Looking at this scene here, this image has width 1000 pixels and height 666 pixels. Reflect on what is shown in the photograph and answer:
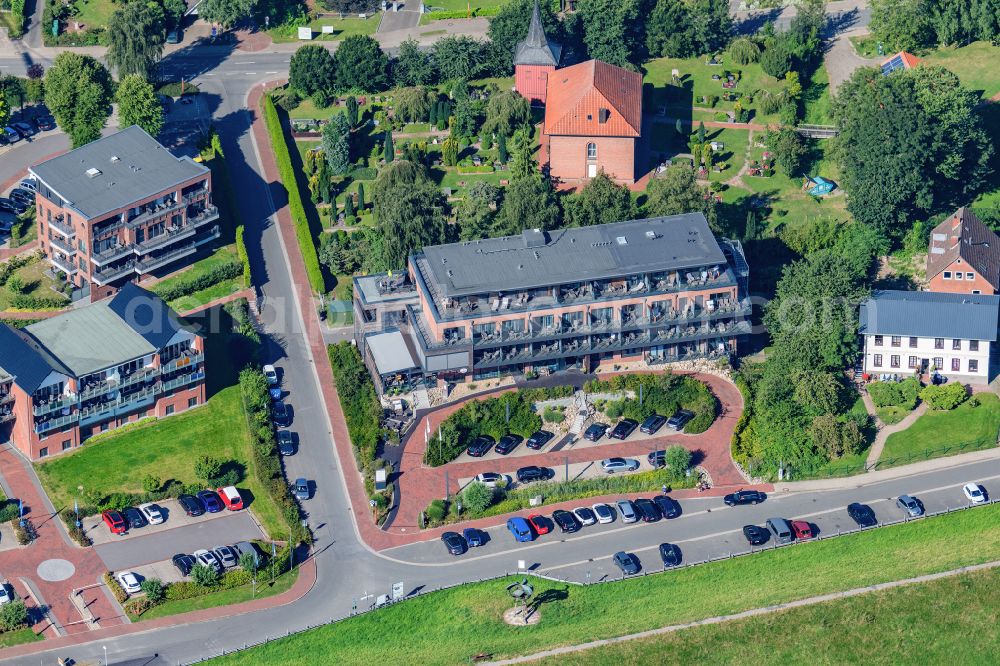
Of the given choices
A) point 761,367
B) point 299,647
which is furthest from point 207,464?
point 761,367

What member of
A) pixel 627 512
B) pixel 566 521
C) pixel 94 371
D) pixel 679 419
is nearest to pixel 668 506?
pixel 627 512

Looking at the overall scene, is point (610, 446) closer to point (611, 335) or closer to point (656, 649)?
point (611, 335)

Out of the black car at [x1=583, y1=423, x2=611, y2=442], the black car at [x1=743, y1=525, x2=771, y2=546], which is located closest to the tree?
the black car at [x1=583, y1=423, x2=611, y2=442]

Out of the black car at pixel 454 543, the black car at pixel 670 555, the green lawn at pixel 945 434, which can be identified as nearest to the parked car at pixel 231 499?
the black car at pixel 454 543

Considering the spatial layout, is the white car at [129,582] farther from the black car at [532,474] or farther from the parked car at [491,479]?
the black car at [532,474]

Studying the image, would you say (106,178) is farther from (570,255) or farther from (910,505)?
(910,505)

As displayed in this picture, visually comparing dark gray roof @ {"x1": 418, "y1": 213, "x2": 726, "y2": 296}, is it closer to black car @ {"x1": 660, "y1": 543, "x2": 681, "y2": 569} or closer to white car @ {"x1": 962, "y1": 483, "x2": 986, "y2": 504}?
black car @ {"x1": 660, "y1": 543, "x2": 681, "y2": 569}
